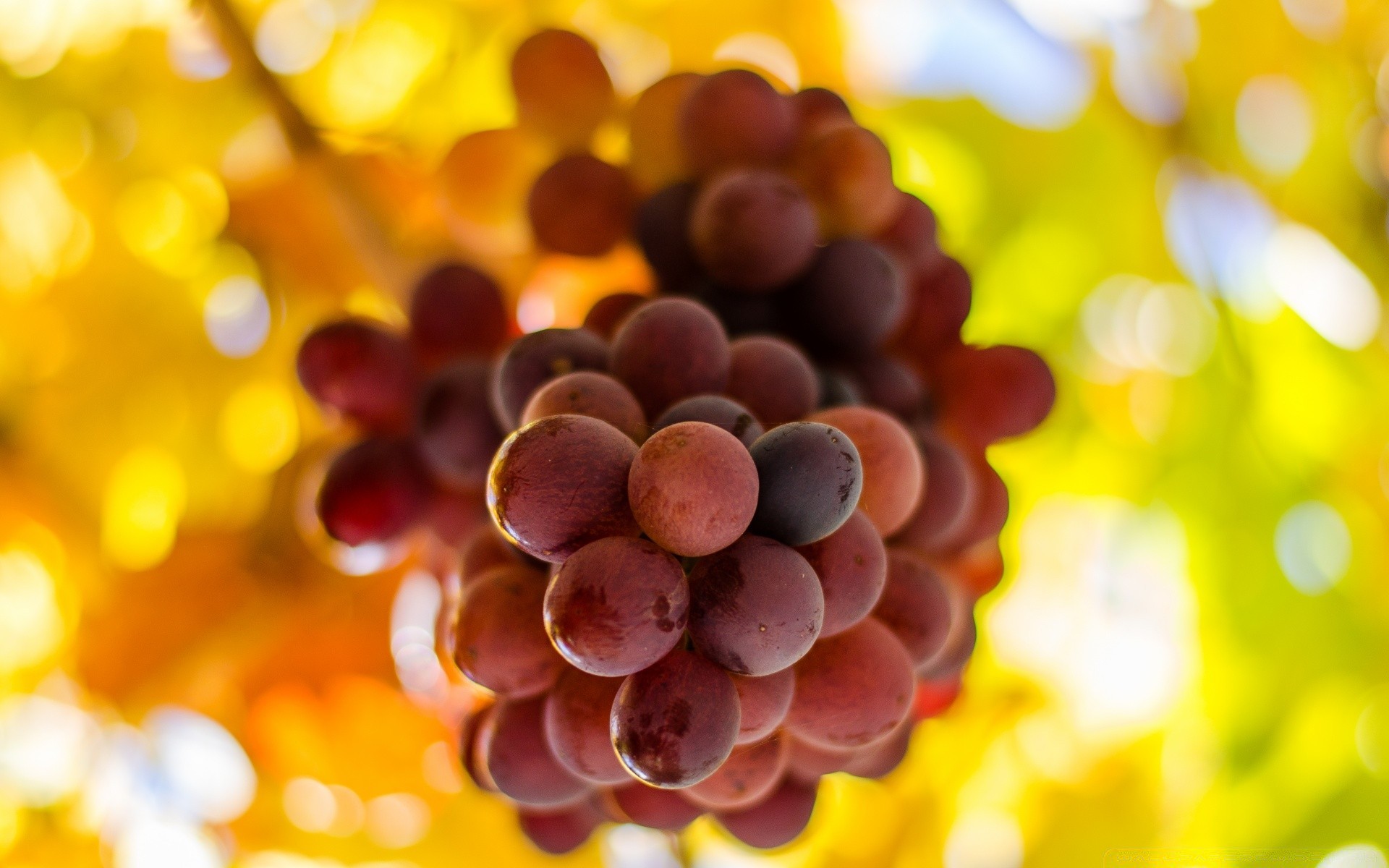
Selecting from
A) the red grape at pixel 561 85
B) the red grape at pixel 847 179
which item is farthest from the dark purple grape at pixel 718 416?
the red grape at pixel 561 85

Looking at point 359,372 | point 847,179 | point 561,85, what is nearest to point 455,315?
point 359,372

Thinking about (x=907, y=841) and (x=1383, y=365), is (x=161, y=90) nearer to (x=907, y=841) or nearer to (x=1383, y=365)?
(x=907, y=841)

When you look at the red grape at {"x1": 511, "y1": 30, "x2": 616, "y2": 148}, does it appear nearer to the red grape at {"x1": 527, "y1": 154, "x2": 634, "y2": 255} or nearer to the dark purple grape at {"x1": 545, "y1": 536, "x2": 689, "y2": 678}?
the red grape at {"x1": 527, "y1": 154, "x2": 634, "y2": 255}

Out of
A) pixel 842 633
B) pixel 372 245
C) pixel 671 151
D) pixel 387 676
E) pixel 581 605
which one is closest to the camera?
pixel 581 605

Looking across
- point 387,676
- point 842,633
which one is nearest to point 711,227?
point 842,633

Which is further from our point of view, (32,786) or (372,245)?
(32,786)

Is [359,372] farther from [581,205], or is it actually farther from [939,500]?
[939,500]

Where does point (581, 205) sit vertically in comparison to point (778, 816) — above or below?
above

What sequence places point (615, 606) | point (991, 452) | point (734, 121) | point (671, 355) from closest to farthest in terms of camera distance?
point (615, 606), point (671, 355), point (734, 121), point (991, 452)
